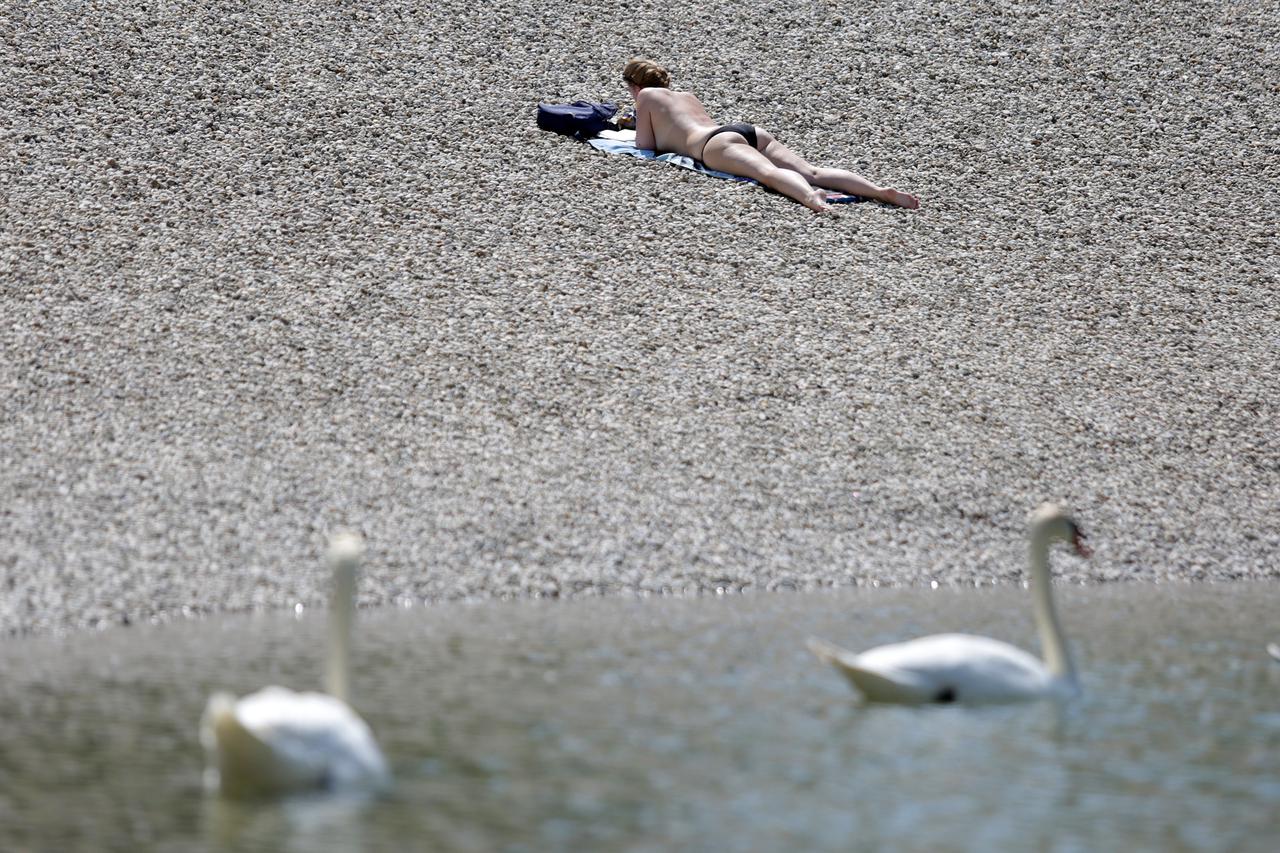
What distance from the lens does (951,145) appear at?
15719 mm

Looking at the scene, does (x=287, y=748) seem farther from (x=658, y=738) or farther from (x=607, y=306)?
(x=607, y=306)

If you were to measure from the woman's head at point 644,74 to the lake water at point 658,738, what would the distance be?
25.4 ft

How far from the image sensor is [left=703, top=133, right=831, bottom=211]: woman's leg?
14438 mm

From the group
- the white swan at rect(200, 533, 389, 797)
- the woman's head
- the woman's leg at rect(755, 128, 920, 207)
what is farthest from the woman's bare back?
the white swan at rect(200, 533, 389, 797)

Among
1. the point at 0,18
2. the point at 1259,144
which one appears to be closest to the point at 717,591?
the point at 1259,144

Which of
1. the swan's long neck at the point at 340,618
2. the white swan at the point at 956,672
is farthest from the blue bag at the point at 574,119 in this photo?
the swan's long neck at the point at 340,618

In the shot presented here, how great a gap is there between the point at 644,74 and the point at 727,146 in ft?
3.85

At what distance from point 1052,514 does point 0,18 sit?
13226mm

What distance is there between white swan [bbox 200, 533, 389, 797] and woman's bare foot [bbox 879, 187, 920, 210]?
33.0 ft

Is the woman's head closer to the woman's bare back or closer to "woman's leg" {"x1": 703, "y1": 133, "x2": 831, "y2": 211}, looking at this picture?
the woman's bare back

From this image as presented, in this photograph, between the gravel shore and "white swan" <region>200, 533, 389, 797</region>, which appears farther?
the gravel shore

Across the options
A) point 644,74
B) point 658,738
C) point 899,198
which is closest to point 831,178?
point 899,198

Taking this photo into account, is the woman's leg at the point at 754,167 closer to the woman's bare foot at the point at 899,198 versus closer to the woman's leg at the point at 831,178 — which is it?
the woman's leg at the point at 831,178

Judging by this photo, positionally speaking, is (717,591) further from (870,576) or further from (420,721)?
(420,721)
